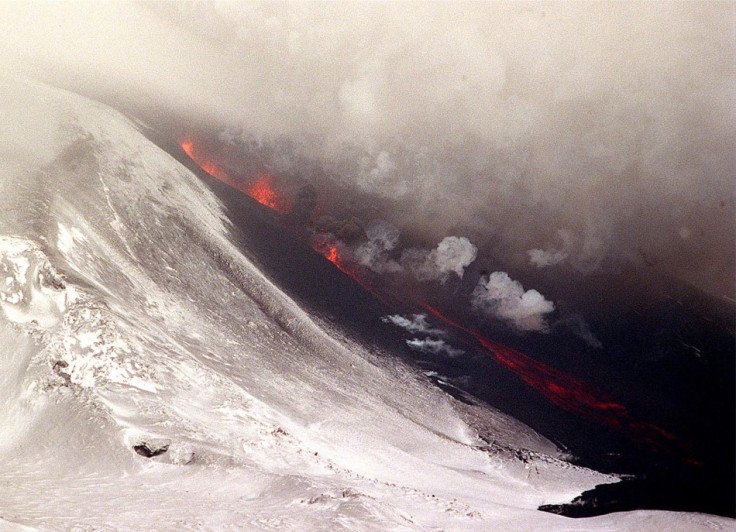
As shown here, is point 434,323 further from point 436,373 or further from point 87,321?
point 87,321

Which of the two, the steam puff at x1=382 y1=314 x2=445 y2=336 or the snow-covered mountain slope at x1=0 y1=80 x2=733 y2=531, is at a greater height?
the steam puff at x1=382 y1=314 x2=445 y2=336

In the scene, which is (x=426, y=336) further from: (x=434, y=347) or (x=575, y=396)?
(x=575, y=396)

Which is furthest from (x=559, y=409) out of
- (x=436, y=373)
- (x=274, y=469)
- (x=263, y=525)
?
(x=263, y=525)

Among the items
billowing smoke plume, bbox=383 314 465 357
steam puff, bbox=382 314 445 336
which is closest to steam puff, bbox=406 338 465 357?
billowing smoke plume, bbox=383 314 465 357

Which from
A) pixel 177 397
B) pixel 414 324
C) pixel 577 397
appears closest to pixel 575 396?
pixel 577 397

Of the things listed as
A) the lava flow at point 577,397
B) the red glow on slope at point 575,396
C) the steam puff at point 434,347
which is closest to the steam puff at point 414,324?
the steam puff at point 434,347

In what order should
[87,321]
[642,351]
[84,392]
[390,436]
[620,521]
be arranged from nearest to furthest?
[84,392]
[87,321]
[620,521]
[390,436]
[642,351]

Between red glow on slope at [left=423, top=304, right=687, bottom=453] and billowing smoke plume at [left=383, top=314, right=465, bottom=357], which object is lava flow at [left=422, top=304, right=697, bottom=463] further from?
billowing smoke plume at [left=383, top=314, right=465, bottom=357]
